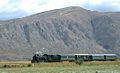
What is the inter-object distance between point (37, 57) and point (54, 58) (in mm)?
5265

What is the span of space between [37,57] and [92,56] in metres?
18.1

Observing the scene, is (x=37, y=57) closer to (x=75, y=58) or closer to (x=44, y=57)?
(x=44, y=57)

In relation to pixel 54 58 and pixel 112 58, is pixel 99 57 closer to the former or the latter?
pixel 112 58

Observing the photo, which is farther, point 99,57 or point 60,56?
point 99,57

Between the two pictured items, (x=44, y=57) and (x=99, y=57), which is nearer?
(x=44, y=57)

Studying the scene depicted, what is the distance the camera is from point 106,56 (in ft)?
392

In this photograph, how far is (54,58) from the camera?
110 meters

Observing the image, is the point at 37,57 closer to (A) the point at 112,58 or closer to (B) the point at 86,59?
(B) the point at 86,59

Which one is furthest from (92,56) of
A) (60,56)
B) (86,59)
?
(60,56)

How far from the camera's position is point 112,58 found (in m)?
120

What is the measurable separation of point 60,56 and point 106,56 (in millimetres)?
17702

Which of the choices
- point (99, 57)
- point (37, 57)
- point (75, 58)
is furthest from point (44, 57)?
point (99, 57)

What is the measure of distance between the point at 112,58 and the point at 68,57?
16.9 meters

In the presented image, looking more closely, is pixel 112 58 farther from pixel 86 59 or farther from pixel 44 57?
pixel 44 57
